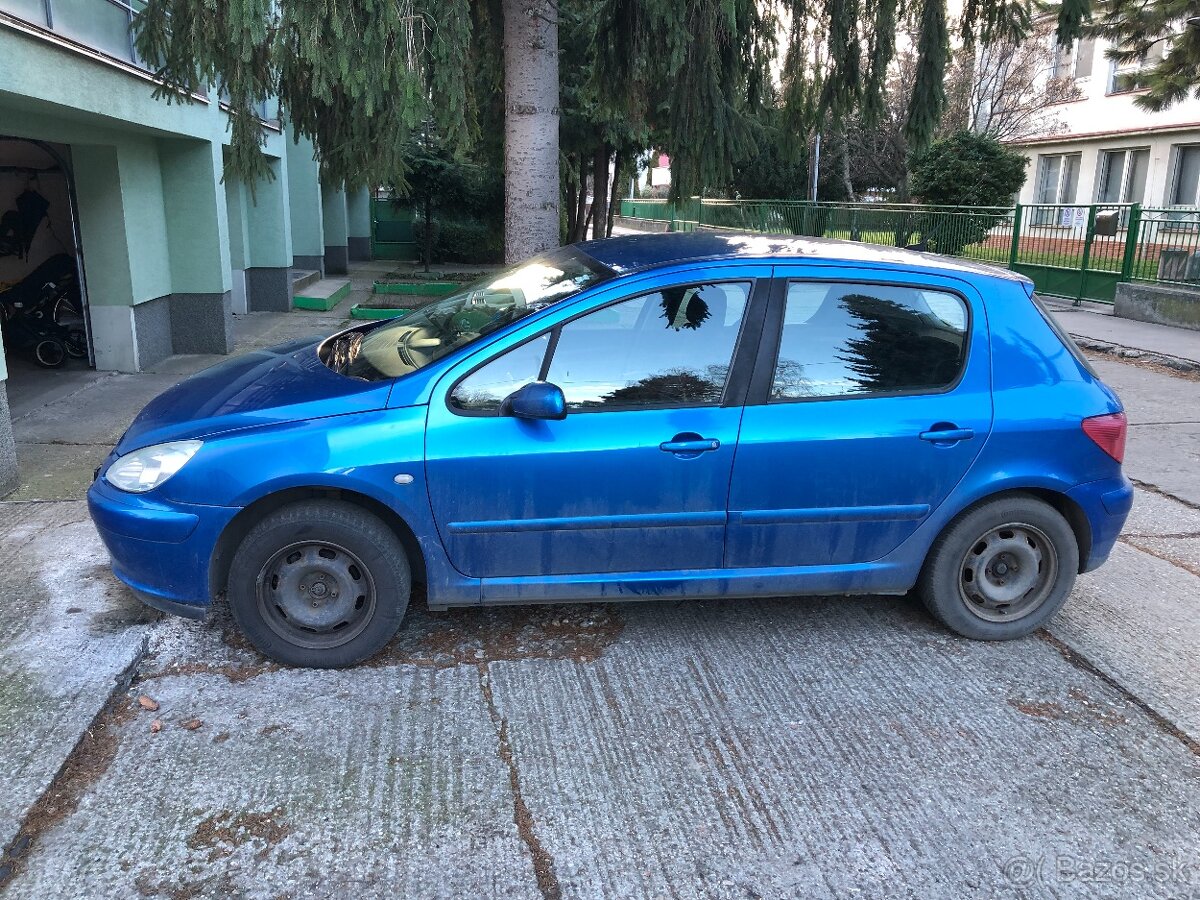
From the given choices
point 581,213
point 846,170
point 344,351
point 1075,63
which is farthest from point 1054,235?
point 846,170

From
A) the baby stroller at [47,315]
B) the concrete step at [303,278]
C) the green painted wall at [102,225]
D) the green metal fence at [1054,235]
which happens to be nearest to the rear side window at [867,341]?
the green metal fence at [1054,235]

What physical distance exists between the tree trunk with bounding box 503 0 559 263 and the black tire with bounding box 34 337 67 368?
5.31m

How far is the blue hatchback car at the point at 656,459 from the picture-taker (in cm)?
361

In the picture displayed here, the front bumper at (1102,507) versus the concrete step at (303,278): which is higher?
the concrete step at (303,278)

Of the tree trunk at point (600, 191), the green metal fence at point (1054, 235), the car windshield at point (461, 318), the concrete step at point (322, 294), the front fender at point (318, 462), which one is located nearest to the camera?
the front fender at point (318, 462)

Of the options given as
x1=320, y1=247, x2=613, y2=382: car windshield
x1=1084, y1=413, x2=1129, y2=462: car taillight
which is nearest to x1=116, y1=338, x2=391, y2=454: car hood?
x1=320, y1=247, x2=613, y2=382: car windshield

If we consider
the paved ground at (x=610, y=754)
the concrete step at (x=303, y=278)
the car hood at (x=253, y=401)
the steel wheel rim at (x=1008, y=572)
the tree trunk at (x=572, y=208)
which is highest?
the tree trunk at (x=572, y=208)

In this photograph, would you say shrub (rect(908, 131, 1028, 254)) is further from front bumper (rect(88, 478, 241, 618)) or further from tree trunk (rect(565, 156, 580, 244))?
front bumper (rect(88, 478, 241, 618))

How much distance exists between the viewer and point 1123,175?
2697 centimetres

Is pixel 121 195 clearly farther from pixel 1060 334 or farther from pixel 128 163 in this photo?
pixel 1060 334

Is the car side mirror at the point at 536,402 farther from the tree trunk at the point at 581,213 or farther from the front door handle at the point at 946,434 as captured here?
the tree trunk at the point at 581,213

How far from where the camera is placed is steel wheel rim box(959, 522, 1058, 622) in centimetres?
408

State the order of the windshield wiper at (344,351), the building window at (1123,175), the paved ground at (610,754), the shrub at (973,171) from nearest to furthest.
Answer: the paved ground at (610,754)
the windshield wiper at (344,351)
the shrub at (973,171)
the building window at (1123,175)

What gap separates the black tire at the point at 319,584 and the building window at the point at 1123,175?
28.1 metres
